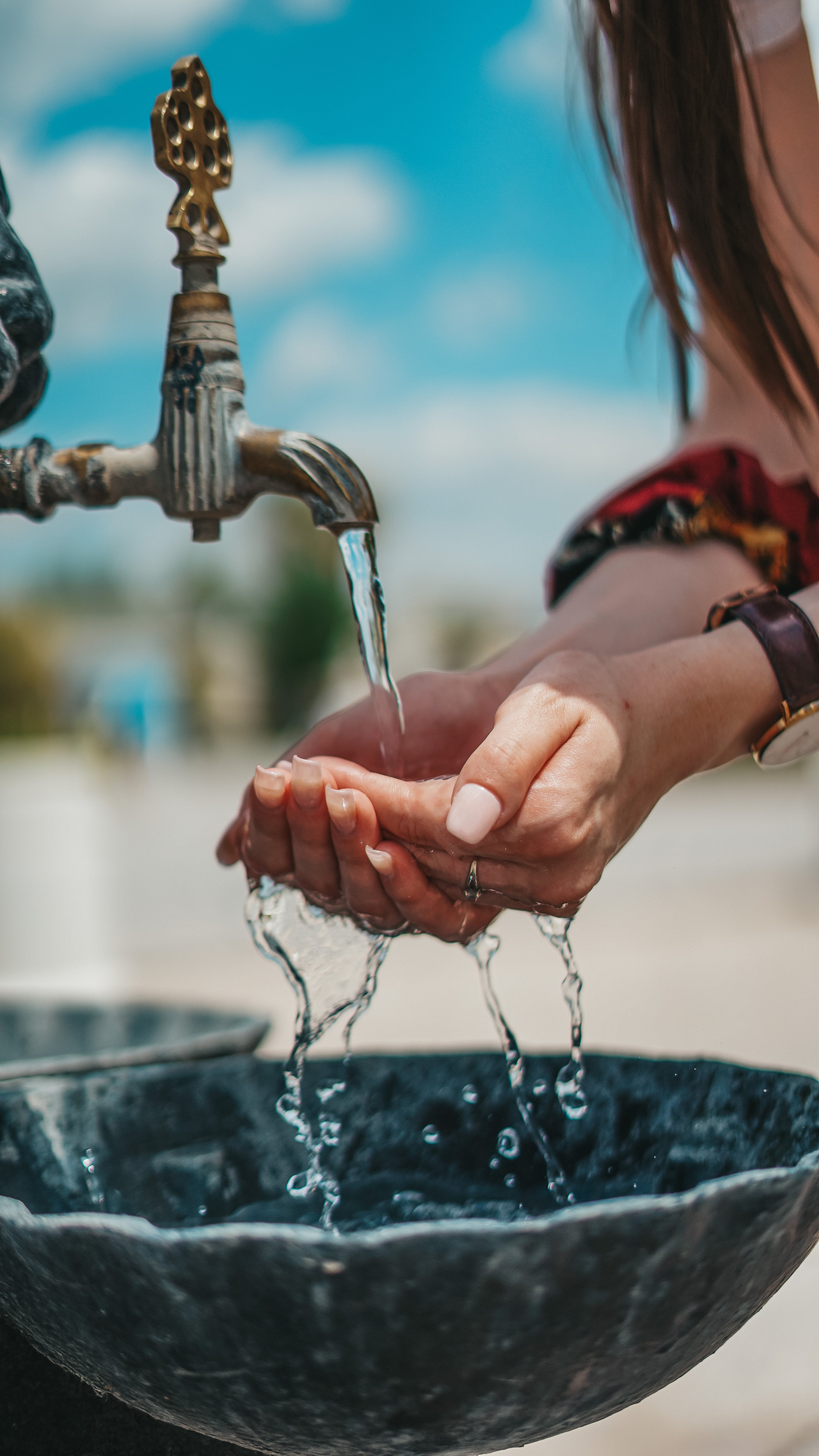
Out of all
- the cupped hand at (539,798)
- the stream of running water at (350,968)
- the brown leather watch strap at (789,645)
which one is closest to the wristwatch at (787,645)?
the brown leather watch strap at (789,645)

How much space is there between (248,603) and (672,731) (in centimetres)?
2936

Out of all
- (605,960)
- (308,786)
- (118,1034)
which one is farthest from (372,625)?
(605,960)

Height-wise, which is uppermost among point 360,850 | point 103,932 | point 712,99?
point 712,99

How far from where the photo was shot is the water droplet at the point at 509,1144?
102 centimetres

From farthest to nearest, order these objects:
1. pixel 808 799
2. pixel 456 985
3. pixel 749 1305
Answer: pixel 808 799 → pixel 456 985 → pixel 749 1305

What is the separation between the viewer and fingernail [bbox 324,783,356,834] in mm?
918

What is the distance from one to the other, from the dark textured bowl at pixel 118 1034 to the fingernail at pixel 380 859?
0.40 metres

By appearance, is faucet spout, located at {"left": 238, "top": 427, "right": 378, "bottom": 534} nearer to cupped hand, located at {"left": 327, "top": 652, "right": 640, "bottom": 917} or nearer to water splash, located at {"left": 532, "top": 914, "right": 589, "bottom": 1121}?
cupped hand, located at {"left": 327, "top": 652, "right": 640, "bottom": 917}

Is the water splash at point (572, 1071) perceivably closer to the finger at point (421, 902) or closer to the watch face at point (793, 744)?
the finger at point (421, 902)

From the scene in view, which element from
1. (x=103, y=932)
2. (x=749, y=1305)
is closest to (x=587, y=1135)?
(x=749, y=1305)

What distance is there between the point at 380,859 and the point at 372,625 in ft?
0.61

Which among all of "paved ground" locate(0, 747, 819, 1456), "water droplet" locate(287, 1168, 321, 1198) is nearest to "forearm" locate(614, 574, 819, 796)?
"water droplet" locate(287, 1168, 321, 1198)

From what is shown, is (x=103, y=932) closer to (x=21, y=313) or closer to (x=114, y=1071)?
(x=114, y=1071)

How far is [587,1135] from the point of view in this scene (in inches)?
39.6
